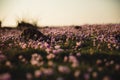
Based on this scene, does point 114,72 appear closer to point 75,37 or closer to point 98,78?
point 98,78

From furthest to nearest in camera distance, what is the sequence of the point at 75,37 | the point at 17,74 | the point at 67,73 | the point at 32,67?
the point at 75,37
the point at 32,67
the point at 17,74
the point at 67,73

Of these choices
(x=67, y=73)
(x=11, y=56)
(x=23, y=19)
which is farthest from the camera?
(x=23, y=19)

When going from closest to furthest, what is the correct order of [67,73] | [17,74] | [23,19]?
[67,73] < [17,74] < [23,19]

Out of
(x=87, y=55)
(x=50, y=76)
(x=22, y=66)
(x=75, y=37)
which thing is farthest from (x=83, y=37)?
(x=50, y=76)

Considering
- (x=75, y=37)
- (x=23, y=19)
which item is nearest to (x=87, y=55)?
(x=75, y=37)

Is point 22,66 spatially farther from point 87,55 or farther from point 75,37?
point 75,37

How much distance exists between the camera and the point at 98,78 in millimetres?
4805

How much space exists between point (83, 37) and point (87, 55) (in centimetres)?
662

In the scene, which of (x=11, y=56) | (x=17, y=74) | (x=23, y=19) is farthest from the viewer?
(x=23, y=19)

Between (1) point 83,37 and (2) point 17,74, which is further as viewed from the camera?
(1) point 83,37

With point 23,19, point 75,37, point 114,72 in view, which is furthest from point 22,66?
point 23,19

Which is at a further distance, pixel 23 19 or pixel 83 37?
pixel 23 19

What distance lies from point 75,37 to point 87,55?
657 centimetres

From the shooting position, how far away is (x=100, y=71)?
5.21 meters
